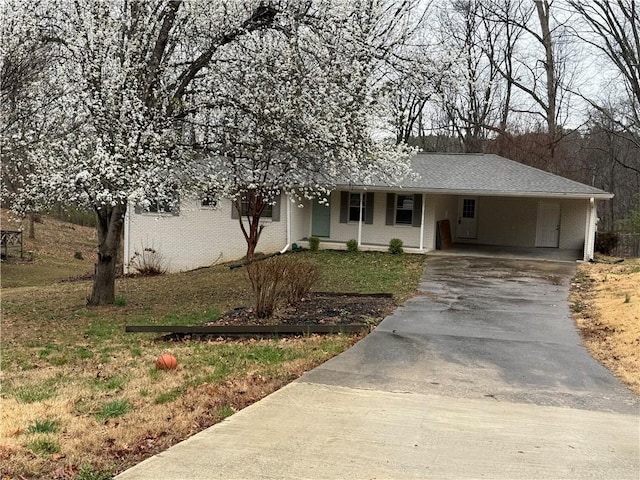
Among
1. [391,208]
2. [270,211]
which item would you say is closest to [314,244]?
[270,211]

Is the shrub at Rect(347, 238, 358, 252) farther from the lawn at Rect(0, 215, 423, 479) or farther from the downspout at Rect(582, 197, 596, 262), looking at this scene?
the downspout at Rect(582, 197, 596, 262)

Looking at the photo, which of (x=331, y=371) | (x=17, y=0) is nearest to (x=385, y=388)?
(x=331, y=371)

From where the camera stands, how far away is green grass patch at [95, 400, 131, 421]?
15.2 ft

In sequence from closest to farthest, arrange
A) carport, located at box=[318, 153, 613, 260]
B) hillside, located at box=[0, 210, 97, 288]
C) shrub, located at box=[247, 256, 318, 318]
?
1. shrub, located at box=[247, 256, 318, 318]
2. carport, located at box=[318, 153, 613, 260]
3. hillside, located at box=[0, 210, 97, 288]

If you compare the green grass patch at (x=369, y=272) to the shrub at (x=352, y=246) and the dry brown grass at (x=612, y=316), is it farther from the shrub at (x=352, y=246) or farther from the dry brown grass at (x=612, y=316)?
the dry brown grass at (x=612, y=316)

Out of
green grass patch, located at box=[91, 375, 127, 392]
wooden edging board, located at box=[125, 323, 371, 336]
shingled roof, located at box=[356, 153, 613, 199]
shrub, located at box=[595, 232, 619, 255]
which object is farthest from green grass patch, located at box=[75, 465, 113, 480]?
shrub, located at box=[595, 232, 619, 255]

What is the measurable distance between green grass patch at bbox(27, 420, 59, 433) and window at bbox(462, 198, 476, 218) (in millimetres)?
21849

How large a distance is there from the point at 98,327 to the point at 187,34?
5.52 m

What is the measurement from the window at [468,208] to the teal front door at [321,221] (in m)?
6.11

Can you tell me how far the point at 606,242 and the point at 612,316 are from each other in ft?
42.7

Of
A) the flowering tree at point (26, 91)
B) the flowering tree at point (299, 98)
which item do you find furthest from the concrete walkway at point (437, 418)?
the flowering tree at point (26, 91)

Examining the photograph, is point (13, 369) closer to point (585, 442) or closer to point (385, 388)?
point (385, 388)

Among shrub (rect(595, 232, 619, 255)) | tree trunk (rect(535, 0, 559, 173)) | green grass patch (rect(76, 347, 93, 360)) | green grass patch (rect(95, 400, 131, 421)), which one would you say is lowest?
green grass patch (rect(76, 347, 93, 360))

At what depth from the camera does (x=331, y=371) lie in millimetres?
6484
